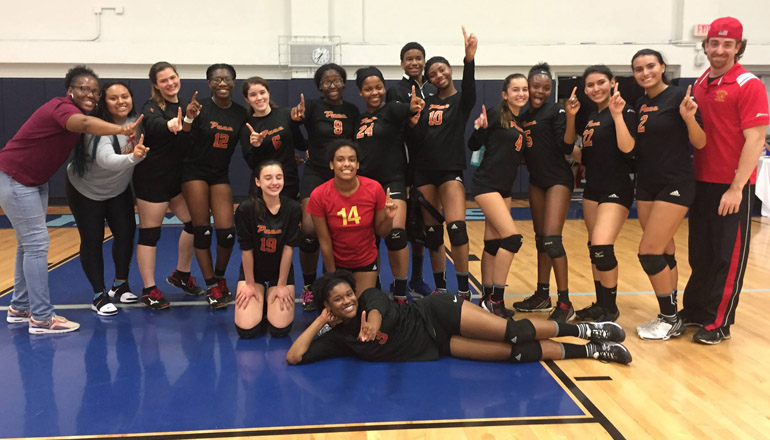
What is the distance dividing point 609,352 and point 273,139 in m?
2.77

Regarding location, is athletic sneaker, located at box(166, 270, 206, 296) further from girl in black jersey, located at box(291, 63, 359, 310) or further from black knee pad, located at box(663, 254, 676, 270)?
black knee pad, located at box(663, 254, 676, 270)

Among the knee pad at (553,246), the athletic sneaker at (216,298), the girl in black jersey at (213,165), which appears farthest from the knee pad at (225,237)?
the knee pad at (553,246)

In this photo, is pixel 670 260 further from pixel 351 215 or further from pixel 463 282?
pixel 351 215

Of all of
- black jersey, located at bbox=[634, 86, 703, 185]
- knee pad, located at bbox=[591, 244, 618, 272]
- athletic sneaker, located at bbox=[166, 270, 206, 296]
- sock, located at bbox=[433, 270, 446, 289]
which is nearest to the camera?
black jersey, located at bbox=[634, 86, 703, 185]

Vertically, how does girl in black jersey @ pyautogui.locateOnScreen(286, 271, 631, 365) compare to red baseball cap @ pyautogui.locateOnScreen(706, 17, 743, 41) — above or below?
below

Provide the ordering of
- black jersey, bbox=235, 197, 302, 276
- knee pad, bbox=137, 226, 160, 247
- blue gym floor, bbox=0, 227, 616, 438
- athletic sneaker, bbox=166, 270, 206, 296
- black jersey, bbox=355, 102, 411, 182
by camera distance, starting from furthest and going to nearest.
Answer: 1. athletic sneaker, bbox=166, 270, 206, 296
2. knee pad, bbox=137, 226, 160, 247
3. black jersey, bbox=355, 102, 411, 182
4. black jersey, bbox=235, 197, 302, 276
5. blue gym floor, bbox=0, 227, 616, 438

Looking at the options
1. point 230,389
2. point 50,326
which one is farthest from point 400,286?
point 50,326

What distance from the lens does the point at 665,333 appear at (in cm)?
409

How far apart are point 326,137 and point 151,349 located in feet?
6.42

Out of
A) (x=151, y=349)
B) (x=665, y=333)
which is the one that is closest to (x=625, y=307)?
(x=665, y=333)

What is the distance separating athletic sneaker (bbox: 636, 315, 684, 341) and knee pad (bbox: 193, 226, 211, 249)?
328 cm

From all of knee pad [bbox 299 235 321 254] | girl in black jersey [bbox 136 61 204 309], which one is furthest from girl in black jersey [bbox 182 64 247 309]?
knee pad [bbox 299 235 321 254]

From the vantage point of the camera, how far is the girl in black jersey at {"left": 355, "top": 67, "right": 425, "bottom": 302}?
4.53m

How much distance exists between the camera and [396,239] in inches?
179
